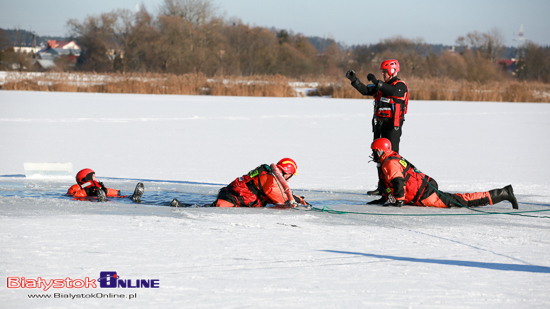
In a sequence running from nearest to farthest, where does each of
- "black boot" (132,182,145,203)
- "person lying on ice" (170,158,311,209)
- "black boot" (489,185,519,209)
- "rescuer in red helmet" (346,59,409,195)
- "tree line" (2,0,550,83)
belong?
"person lying on ice" (170,158,311,209) < "black boot" (489,185,519,209) < "black boot" (132,182,145,203) < "rescuer in red helmet" (346,59,409,195) < "tree line" (2,0,550,83)

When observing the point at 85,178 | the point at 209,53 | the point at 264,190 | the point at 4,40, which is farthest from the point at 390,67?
the point at 4,40

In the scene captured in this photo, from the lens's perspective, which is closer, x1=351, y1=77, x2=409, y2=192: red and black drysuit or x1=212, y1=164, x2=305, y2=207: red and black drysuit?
x1=212, y1=164, x2=305, y2=207: red and black drysuit

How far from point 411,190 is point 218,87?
21.9 meters

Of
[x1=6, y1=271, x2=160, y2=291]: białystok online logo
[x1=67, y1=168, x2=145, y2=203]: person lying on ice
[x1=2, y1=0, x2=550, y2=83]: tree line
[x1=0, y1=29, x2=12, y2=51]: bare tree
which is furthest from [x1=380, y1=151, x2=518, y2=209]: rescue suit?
[x1=0, y1=29, x2=12, y2=51]: bare tree

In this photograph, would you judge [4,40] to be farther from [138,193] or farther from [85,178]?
[138,193]

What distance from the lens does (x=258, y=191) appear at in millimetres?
5445

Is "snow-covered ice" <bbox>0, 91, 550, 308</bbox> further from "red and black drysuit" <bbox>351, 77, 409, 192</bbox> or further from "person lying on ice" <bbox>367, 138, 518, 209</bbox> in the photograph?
"red and black drysuit" <bbox>351, 77, 409, 192</bbox>

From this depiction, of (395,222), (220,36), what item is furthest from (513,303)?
(220,36)

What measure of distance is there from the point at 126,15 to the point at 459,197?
51473 millimetres

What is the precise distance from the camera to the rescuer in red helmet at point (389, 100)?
6387 millimetres

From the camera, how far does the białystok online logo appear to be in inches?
119

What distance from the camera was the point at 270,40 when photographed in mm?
54219

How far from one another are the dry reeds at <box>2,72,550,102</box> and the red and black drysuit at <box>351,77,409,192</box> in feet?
65.6

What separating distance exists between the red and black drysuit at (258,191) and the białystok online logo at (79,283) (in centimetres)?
230
